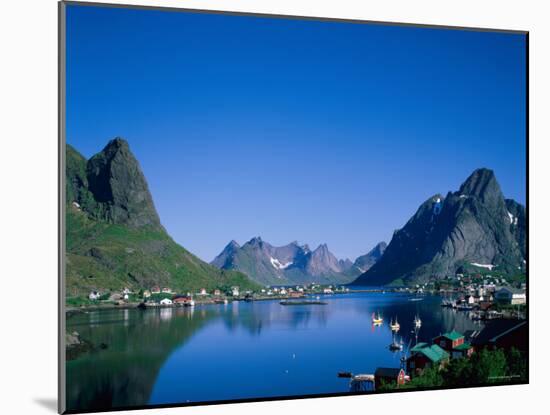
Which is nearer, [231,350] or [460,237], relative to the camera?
[231,350]

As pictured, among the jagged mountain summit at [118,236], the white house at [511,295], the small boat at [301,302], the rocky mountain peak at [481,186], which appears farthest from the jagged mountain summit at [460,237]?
the jagged mountain summit at [118,236]

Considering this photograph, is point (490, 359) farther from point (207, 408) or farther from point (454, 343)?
point (207, 408)

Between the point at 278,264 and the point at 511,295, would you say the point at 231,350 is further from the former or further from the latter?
the point at 511,295

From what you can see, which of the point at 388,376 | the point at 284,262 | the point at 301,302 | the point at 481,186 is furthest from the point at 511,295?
the point at 284,262

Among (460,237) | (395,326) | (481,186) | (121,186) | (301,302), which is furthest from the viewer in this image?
(460,237)

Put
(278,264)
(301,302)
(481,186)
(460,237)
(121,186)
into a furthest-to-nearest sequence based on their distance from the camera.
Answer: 1. (460,237)
2. (301,302)
3. (481,186)
4. (278,264)
5. (121,186)

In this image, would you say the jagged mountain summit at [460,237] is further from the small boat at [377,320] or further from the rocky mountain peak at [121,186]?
Answer: the rocky mountain peak at [121,186]
